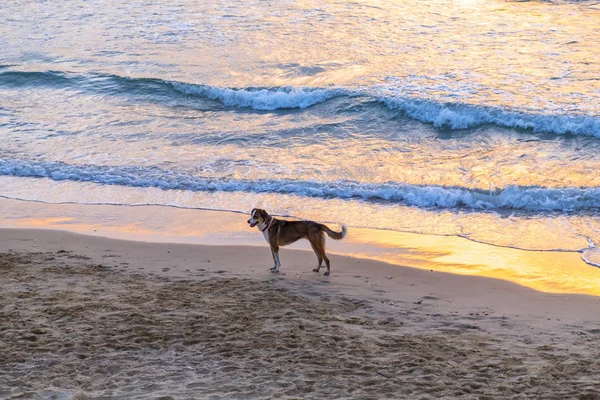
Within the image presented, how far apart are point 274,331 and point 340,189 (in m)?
5.92

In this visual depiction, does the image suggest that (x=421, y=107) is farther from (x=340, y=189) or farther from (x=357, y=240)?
(x=357, y=240)

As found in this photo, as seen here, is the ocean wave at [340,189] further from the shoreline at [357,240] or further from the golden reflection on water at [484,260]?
the golden reflection on water at [484,260]

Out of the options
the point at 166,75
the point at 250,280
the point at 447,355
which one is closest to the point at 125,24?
the point at 166,75

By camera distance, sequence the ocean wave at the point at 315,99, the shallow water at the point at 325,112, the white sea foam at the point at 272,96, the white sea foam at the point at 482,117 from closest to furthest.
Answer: the shallow water at the point at 325,112
the white sea foam at the point at 482,117
the ocean wave at the point at 315,99
the white sea foam at the point at 272,96

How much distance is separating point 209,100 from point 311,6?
8.19 metres

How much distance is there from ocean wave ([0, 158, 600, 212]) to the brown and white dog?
3.31m

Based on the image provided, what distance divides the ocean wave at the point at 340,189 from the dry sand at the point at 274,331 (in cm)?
310

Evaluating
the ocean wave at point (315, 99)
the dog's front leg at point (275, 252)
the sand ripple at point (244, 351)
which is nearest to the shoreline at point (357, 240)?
the dog's front leg at point (275, 252)

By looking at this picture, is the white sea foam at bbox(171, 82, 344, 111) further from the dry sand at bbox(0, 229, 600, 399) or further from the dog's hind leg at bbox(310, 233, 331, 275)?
the dog's hind leg at bbox(310, 233, 331, 275)

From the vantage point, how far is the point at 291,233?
30.3 feet

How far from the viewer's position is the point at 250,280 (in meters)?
8.66

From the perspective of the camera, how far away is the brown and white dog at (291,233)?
904cm

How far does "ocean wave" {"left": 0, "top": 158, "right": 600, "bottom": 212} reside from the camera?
1183 cm

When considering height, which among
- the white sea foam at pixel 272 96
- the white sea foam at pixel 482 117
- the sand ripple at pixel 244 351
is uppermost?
the white sea foam at pixel 272 96
